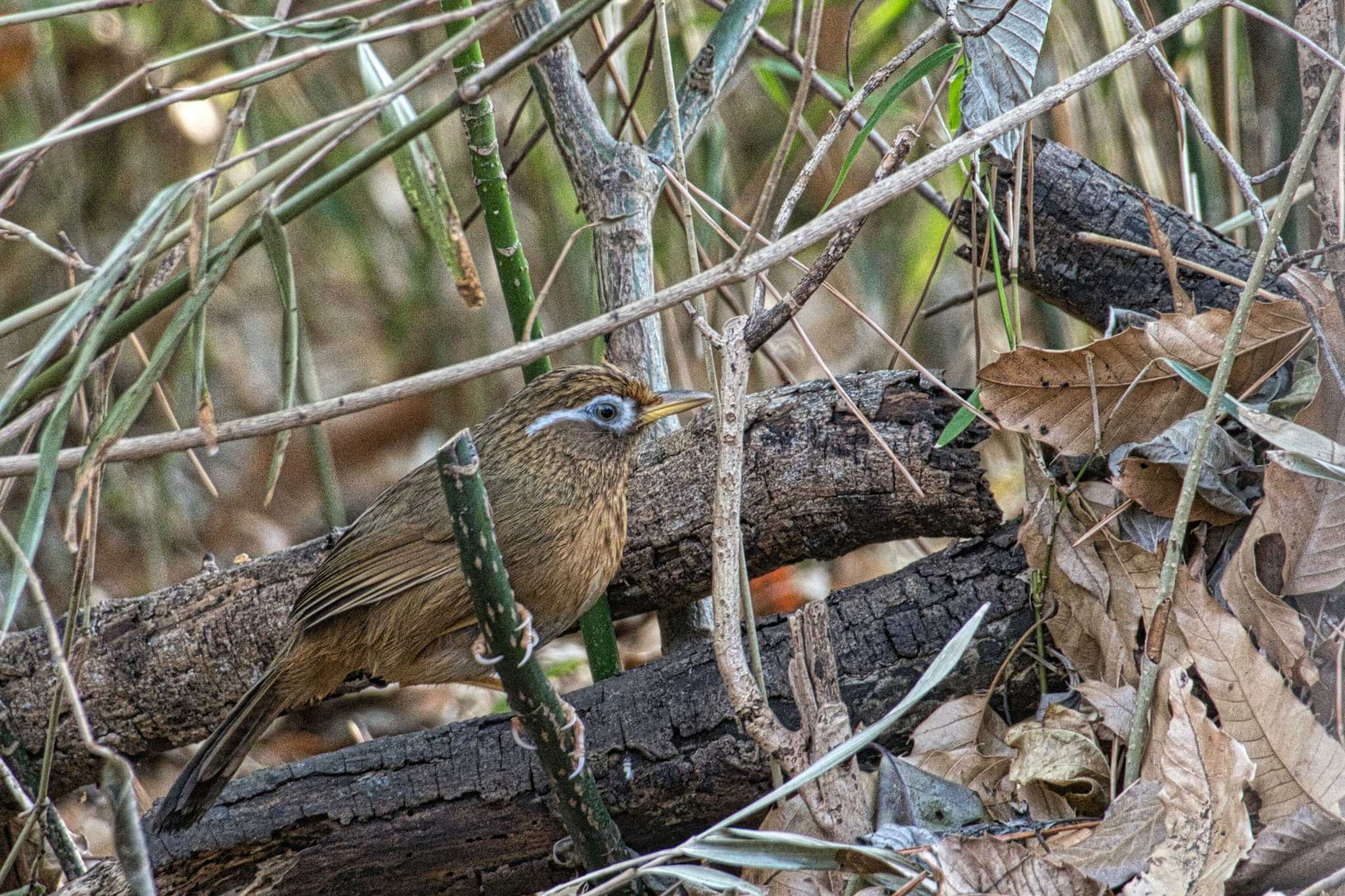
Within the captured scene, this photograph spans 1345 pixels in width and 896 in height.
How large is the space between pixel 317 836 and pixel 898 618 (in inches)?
60.5

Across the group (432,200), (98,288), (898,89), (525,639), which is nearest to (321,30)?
(432,200)

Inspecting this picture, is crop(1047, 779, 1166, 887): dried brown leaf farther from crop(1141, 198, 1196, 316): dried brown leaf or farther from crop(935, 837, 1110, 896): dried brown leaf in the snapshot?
crop(1141, 198, 1196, 316): dried brown leaf

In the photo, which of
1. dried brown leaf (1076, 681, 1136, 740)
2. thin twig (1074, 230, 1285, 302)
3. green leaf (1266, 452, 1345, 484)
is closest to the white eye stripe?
thin twig (1074, 230, 1285, 302)

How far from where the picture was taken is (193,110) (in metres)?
6.12

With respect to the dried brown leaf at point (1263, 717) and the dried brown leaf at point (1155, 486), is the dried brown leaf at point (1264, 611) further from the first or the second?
the dried brown leaf at point (1155, 486)

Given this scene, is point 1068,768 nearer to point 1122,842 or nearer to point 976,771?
point 976,771

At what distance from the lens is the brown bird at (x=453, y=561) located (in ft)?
10.6

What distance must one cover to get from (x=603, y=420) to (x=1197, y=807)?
75.9 inches

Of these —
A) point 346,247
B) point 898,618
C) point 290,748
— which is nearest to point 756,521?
point 898,618

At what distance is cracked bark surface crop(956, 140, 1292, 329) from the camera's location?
3.29 metres

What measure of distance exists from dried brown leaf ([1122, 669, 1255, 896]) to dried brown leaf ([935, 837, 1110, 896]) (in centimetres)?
10

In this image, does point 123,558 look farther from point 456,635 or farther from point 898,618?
point 898,618

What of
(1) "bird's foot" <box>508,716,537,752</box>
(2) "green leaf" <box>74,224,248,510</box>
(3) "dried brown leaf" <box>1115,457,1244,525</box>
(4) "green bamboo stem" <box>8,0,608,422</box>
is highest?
(4) "green bamboo stem" <box>8,0,608,422</box>

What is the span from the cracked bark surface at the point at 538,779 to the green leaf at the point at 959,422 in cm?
31
